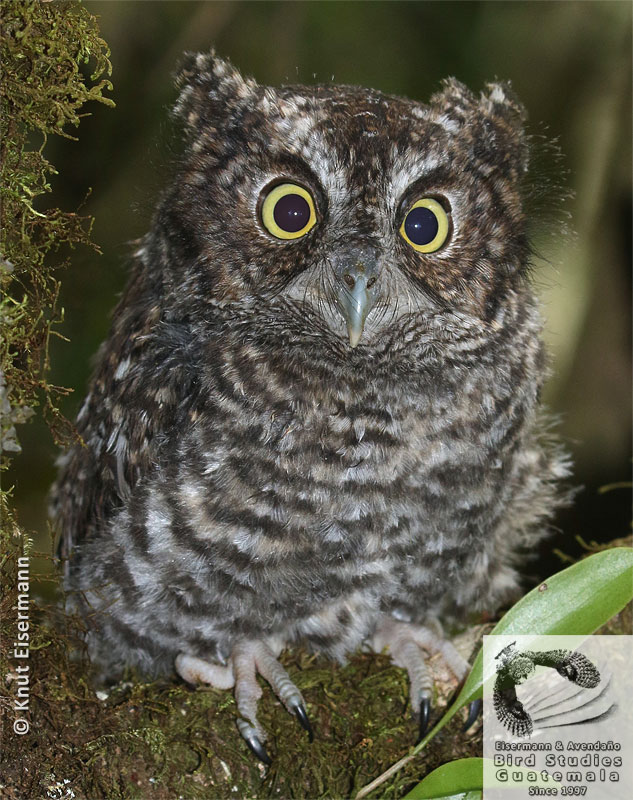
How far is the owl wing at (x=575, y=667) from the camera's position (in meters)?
1.61

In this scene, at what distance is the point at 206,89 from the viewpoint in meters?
1.76

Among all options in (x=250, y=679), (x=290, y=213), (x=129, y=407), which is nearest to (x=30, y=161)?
(x=290, y=213)

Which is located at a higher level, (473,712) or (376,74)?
(376,74)

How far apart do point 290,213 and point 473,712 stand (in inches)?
43.5

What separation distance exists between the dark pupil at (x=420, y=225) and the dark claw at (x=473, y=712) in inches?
38.3

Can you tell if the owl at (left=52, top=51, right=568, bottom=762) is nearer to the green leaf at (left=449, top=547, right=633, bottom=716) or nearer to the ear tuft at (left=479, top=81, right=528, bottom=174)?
the ear tuft at (left=479, top=81, right=528, bottom=174)

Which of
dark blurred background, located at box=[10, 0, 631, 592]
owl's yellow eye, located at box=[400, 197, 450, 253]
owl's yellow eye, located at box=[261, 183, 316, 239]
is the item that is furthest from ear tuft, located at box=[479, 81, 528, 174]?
dark blurred background, located at box=[10, 0, 631, 592]

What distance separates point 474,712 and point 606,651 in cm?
34

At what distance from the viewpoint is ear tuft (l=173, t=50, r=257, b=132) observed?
1.71 m

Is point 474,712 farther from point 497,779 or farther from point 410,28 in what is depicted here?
point 410,28

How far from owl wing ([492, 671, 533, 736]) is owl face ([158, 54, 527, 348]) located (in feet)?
2.46

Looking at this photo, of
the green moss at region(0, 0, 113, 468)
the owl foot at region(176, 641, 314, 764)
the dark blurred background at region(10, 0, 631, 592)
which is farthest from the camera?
the dark blurred background at region(10, 0, 631, 592)

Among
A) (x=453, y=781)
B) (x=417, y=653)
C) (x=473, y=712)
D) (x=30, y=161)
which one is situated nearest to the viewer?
(x=30, y=161)

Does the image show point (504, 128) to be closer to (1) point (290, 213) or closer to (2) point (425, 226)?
(2) point (425, 226)
